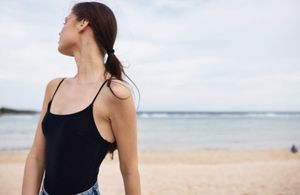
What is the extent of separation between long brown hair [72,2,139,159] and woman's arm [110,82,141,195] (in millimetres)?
86

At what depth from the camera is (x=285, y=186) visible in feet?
30.3

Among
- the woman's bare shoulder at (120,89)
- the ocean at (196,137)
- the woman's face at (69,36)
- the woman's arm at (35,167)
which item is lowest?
the ocean at (196,137)

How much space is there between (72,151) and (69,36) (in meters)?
0.46

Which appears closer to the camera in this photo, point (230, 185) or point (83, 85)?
point (83, 85)

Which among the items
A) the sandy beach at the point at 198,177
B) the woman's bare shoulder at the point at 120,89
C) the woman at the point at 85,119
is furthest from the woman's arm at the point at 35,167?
the sandy beach at the point at 198,177

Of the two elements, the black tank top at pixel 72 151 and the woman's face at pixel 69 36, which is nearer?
the black tank top at pixel 72 151

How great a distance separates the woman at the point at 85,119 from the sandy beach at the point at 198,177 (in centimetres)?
731

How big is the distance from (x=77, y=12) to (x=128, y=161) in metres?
0.63

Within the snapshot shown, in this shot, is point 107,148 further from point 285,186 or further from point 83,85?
point 285,186

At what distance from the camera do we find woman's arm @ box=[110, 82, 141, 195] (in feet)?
4.60

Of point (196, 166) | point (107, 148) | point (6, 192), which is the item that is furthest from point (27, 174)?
point (196, 166)

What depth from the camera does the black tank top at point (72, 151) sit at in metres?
1.42

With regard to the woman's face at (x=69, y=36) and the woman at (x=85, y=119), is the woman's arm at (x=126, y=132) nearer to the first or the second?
the woman at (x=85, y=119)

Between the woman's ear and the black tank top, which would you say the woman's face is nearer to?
the woman's ear
